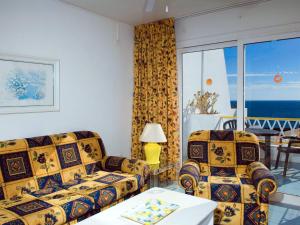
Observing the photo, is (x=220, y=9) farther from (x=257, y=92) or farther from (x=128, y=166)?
(x=128, y=166)

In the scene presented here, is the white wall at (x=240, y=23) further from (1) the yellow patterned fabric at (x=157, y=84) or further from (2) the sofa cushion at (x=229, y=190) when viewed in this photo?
(2) the sofa cushion at (x=229, y=190)

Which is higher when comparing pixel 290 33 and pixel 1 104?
pixel 290 33

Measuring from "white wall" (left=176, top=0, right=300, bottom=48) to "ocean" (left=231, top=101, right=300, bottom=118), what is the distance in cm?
85

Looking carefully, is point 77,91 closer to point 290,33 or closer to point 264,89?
point 264,89

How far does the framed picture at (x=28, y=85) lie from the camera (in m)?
2.69

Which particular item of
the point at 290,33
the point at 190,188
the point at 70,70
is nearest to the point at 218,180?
the point at 190,188

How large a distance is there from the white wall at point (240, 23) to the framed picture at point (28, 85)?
1880 millimetres

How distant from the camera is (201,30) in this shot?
373 cm

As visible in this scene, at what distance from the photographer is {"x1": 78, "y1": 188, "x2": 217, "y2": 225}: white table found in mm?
1782

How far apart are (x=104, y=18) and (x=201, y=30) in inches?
53.6

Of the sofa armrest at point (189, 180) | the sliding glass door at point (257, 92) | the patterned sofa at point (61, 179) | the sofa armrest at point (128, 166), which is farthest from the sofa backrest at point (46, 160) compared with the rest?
the sliding glass door at point (257, 92)

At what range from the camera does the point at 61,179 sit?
9.16 ft

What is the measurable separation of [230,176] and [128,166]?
1.12 m

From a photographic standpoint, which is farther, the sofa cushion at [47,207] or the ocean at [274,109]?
the ocean at [274,109]
